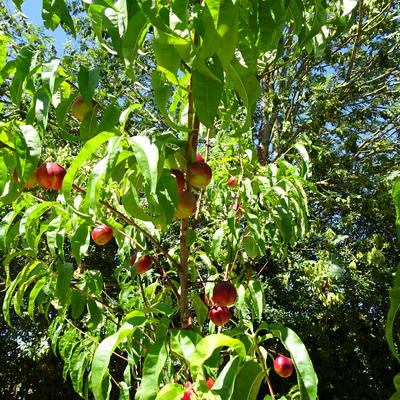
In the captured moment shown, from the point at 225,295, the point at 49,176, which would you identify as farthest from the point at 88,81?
the point at 225,295

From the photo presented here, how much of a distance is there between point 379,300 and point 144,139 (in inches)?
237

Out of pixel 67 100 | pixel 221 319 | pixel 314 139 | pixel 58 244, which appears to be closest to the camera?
pixel 67 100

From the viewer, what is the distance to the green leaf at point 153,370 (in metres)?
0.70

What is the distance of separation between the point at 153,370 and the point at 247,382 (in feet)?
0.65

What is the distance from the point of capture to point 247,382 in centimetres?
77

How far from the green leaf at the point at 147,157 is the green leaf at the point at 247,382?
0.44 metres

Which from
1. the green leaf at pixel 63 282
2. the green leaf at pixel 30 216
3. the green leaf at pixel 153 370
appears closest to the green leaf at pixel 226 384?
the green leaf at pixel 153 370

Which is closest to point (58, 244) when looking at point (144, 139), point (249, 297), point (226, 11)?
point (144, 139)

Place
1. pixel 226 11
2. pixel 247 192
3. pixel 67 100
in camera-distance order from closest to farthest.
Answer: pixel 226 11 → pixel 67 100 → pixel 247 192

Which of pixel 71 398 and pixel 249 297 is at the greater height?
pixel 249 297

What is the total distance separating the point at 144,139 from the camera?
2.25 ft

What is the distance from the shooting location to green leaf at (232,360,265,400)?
0.77 metres

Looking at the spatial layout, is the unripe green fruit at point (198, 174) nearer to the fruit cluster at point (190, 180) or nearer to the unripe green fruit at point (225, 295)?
the fruit cluster at point (190, 180)

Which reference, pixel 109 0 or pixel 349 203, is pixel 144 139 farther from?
pixel 349 203
